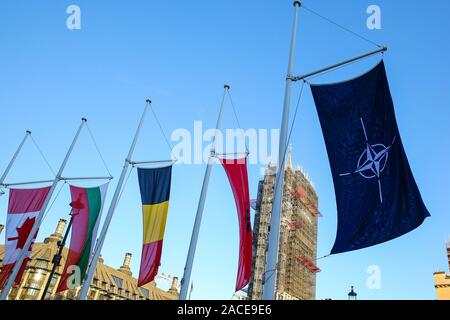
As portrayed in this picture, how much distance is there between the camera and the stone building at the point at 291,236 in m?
71.6

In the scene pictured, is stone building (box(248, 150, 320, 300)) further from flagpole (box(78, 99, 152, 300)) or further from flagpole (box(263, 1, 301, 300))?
flagpole (box(263, 1, 301, 300))

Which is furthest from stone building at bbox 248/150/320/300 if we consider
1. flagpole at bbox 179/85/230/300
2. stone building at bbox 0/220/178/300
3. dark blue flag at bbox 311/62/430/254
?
dark blue flag at bbox 311/62/430/254

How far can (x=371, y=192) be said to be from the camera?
6918mm

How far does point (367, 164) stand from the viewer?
721 centimetres

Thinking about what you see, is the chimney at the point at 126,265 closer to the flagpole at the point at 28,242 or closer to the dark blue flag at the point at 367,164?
the flagpole at the point at 28,242

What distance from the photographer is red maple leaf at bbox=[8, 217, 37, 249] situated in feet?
57.2

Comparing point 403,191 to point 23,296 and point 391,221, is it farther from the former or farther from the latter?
point 23,296

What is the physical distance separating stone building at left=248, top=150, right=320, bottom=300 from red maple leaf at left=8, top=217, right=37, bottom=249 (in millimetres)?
55780

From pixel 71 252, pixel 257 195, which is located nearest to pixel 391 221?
pixel 71 252

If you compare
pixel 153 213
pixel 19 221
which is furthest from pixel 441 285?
pixel 19 221

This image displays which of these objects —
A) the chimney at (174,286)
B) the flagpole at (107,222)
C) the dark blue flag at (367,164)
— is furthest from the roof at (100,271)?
the dark blue flag at (367,164)

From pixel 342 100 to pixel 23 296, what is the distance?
66.3 metres

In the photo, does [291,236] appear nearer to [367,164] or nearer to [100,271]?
[100,271]
